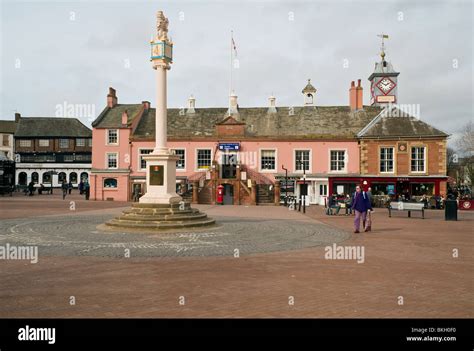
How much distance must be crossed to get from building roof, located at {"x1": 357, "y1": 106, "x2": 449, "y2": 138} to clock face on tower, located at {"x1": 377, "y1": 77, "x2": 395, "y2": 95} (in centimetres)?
1837

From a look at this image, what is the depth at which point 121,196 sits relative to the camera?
40.2 m

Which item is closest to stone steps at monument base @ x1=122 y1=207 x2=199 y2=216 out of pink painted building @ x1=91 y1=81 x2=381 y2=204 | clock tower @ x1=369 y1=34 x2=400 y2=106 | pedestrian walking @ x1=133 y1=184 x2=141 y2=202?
pink painted building @ x1=91 y1=81 x2=381 y2=204

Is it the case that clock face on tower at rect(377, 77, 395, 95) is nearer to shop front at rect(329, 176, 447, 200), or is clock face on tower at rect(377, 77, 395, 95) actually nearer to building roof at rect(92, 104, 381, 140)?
building roof at rect(92, 104, 381, 140)

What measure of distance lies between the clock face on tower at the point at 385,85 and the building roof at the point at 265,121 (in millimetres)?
16918

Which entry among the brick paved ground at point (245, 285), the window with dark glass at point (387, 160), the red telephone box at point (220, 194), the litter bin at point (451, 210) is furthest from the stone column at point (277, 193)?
the brick paved ground at point (245, 285)

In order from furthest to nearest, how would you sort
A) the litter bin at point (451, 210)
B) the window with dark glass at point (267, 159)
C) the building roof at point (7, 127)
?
the building roof at point (7, 127)
the window with dark glass at point (267, 159)
the litter bin at point (451, 210)

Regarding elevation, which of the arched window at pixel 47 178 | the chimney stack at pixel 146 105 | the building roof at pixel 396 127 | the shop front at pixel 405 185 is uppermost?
the chimney stack at pixel 146 105

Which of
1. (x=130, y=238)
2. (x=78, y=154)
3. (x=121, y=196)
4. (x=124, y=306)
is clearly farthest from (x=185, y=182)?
(x=78, y=154)

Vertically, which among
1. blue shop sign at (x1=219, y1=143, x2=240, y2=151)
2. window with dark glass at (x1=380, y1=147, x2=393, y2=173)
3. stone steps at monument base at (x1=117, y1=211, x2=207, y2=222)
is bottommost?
stone steps at monument base at (x1=117, y1=211, x2=207, y2=222)

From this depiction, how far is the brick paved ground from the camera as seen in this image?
6172 mm

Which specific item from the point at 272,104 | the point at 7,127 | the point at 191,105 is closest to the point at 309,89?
the point at 272,104

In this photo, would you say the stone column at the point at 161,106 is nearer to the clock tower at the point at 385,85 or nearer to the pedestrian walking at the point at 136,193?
the pedestrian walking at the point at 136,193

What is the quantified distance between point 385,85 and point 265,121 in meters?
24.2

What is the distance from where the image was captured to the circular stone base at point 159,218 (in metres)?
15.8
